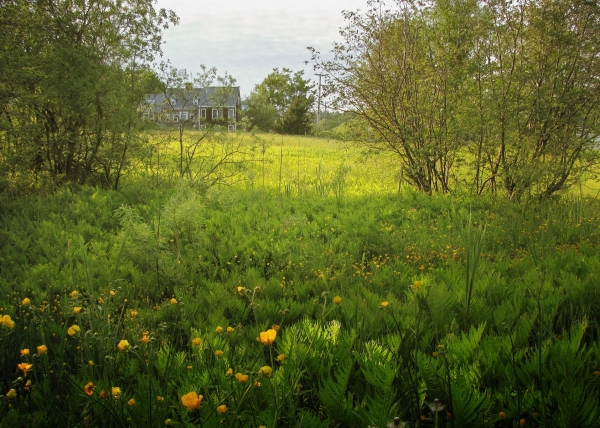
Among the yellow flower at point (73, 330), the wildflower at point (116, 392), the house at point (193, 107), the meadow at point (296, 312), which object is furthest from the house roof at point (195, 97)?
the wildflower at point (116, 392)

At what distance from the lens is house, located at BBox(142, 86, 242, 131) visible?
7.36 m

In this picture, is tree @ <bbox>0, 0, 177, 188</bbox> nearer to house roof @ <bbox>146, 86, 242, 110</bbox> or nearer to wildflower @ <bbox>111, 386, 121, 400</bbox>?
house roof @ <bbox>146, 86, 242, 110</bbox>

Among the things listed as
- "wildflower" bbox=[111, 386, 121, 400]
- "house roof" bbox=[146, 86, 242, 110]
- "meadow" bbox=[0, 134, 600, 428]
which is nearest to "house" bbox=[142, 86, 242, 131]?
"house roof" bbox=[146, 86, 242, 110]

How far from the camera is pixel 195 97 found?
739cm

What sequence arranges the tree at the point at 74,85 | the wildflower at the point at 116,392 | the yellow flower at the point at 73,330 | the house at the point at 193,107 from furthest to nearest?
the house at the point at 193,107 < the tree at the point at 74,85 < the yellow flower at the point at 73,330 < the wildflower at the point at 116,392

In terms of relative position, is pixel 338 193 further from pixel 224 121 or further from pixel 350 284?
pixel 350 284

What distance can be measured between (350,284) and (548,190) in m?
4.81

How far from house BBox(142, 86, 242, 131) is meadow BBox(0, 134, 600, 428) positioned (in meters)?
0.75

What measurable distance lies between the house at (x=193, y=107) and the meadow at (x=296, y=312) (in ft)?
2.44

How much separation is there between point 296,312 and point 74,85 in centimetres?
576

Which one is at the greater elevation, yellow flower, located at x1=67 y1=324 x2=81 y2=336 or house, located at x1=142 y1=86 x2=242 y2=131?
house, located at x1=142 y1=86 x2=242 y2=131

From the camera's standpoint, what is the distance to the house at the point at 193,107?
736cm

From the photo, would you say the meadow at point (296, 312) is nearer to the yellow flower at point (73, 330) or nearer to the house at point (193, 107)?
the yellow flower at point (73, 330)

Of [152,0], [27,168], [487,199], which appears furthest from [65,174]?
[487,199]
